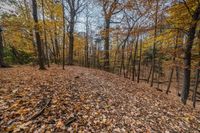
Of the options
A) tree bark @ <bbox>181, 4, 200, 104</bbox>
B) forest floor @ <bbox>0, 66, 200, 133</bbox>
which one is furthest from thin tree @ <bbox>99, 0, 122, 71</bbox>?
forest floor @ <bbox>0, 66, 200, 133</bbox>

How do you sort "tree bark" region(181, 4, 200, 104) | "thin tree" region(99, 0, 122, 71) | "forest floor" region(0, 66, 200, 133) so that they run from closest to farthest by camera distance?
"forest floor" region(0, 66, 200, 133)
"tree bark" region(181, 4, 200, 104)
"thin tree" region(99, 0, 122, 71)

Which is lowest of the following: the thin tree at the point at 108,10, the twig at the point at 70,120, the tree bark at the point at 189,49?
the twig at the point at 70,120

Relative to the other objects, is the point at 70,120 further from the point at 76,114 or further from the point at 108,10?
the point at 108,10

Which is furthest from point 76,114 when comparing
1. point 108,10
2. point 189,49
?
point 108,10

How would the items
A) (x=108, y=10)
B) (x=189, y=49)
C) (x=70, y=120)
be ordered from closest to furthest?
(x=70, y=120), (x=189, y=49), (x=108, y=10)

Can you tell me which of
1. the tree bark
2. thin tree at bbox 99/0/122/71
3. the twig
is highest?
thin tree at bbox 99/0/122/71

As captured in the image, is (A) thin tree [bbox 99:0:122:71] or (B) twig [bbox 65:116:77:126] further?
(A) thin tree [bbox 99:0:122:71]

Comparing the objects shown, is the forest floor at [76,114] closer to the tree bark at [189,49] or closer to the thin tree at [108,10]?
the tree bark at [189,49]

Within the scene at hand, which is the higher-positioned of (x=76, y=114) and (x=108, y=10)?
(x=108, y=10)

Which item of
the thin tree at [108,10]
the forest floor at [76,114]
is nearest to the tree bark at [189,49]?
the forest floor at [76,114]

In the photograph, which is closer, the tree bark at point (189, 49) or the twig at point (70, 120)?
the twig at point (70, 120)

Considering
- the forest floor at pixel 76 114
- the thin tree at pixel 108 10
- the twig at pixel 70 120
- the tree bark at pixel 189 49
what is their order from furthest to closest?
1. the thin tree at pixel 108 10
2. the tree bark at pixel 189 49
3. the twig at pixel 70 120
4. the forest floor at pixel 76 114

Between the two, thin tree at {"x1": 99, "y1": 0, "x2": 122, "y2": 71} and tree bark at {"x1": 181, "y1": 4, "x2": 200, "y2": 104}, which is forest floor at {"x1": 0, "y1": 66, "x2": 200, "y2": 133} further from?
thin tree at {"x1": 99, "y1": 0, "x2": 122, "y2": 71}

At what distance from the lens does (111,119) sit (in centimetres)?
426
